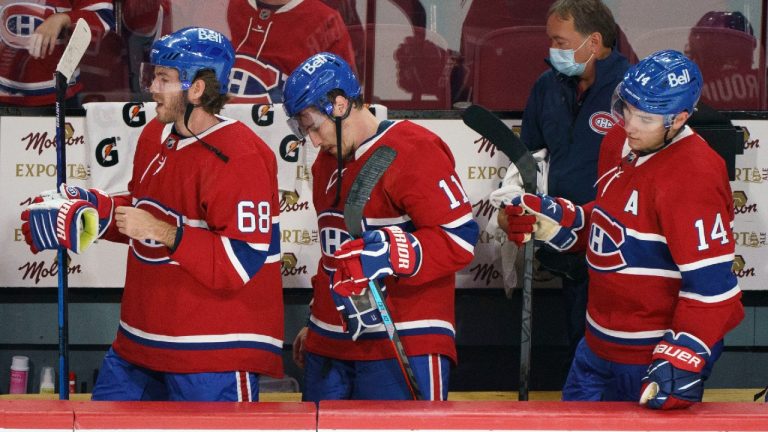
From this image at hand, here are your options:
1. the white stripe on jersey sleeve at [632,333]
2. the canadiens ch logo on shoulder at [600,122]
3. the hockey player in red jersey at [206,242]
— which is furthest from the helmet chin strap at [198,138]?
the canadiens ch logo on shoulder at [600,122]

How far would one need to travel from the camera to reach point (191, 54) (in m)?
3.05

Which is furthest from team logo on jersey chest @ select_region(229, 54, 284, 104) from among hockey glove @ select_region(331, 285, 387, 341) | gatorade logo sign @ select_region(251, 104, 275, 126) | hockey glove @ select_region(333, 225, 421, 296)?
hockey glove @ select_region(333, 225, 421, 296)

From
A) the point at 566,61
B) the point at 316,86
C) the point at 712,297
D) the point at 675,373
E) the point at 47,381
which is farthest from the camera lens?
the point at 47,381

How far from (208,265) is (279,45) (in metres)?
1.81

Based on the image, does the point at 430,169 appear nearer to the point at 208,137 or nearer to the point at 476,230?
the point at 476,230

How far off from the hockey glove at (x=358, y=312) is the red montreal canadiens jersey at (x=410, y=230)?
0.06 m

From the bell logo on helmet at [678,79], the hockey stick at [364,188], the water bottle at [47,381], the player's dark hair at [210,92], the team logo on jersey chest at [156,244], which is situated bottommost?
the water bottle at [47,381]

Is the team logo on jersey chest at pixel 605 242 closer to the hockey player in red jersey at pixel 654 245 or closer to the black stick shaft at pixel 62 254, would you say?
the hockey player in red jersey at pixel 654 245

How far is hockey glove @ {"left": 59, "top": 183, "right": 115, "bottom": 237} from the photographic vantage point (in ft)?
10.4

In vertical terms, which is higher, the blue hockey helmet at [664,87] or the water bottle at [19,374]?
the blue hockey helmet at [664,87]

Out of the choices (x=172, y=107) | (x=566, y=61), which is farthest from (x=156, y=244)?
(x=566, y=61)

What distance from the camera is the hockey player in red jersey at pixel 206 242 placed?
2.93 m

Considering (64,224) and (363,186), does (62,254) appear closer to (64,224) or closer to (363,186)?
(64,224)

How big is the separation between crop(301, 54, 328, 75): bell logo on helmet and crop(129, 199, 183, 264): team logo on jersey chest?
0.49 m
